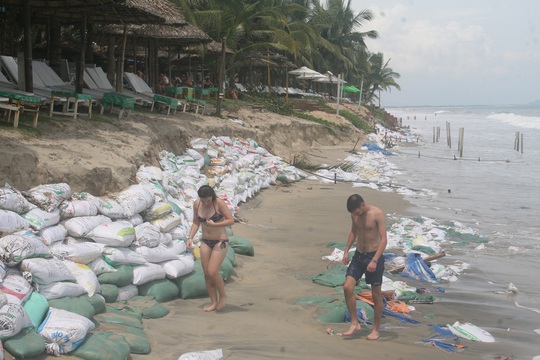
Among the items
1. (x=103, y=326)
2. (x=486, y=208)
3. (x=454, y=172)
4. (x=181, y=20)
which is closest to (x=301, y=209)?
(x=486, y=208)

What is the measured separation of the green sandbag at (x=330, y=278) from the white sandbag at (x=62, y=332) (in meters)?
3.39

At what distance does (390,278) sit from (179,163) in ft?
16.9

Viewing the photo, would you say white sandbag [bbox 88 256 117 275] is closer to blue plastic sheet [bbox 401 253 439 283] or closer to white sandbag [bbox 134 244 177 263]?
white sandbag [bbox 134 244 177 263]

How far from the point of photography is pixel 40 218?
5.67m

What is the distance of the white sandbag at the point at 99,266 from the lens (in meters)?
5.68

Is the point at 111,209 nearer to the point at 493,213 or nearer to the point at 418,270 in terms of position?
the point at 418,270

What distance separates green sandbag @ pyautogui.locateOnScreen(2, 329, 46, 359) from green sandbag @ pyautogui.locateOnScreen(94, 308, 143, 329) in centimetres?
82

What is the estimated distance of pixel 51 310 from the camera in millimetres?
4477

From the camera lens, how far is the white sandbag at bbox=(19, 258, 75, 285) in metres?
4.77

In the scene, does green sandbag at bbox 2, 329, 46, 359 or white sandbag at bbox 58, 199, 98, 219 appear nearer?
green sandbag at bbox 2, 329, 46, 359

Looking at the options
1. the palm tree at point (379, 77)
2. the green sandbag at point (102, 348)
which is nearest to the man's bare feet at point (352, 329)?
the green sandbag at point (102, 348)

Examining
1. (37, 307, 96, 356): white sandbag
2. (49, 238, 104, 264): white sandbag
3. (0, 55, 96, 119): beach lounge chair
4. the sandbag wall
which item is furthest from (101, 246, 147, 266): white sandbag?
(0, 55, 96, 119): beach lounge chair

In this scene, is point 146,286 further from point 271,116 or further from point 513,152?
point 513,152

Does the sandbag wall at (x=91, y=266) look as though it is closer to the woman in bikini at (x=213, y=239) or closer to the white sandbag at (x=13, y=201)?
the white sandbag at (x=13, y=201)
